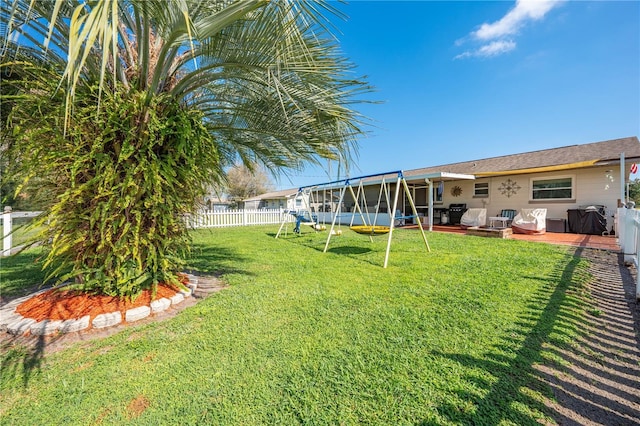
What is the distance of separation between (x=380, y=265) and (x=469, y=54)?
13.4m

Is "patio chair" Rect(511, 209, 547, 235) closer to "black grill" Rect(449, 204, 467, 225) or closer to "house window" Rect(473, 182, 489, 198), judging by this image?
"house window" Rect(473, 182, 489, 198)

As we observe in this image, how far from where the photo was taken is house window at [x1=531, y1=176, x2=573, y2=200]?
10271mm

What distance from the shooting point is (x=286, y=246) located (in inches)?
325

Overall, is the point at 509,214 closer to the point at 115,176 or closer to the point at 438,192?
the point at 438,192

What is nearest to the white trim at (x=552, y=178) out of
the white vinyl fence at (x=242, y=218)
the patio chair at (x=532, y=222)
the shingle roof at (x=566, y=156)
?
the shingle roof at (x=566, y=156)

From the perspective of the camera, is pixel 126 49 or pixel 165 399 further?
pixel 126 49

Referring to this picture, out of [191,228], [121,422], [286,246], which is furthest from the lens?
[286,246]

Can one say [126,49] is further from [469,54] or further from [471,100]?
[471,100]

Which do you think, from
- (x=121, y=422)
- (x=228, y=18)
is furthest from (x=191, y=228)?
(x=228, y=18)

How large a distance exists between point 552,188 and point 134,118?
14.0 metres

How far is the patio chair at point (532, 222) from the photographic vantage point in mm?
9414

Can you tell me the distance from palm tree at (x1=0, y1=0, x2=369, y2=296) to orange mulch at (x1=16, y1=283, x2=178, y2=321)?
0.15 m

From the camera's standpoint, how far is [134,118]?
311 cm

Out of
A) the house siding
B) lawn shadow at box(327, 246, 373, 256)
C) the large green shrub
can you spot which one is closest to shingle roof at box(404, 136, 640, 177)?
the house siding
